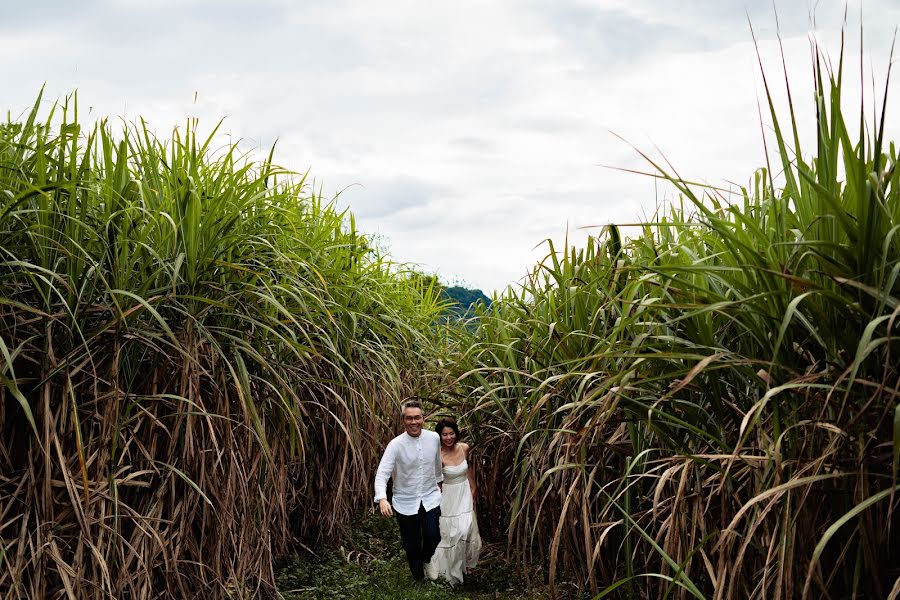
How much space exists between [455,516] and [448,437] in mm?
612

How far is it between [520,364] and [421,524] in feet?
5.22

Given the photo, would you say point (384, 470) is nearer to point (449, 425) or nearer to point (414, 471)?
point (414, 471)

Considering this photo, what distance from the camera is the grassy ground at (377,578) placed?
571 centimetres

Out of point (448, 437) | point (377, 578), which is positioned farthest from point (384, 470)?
point (377, 578)

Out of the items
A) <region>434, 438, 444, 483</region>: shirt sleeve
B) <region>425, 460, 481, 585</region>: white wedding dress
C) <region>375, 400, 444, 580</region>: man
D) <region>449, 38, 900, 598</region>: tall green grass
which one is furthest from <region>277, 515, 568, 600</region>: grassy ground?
<region>449, 38, 900, 598</region>: tall green grass

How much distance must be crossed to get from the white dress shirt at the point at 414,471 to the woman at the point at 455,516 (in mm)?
119

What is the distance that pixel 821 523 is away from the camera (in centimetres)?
262

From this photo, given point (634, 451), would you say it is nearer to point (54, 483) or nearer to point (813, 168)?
point (813, 168)

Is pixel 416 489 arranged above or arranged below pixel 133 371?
below

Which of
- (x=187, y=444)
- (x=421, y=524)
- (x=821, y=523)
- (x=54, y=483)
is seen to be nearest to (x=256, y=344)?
(x=187, y=444)

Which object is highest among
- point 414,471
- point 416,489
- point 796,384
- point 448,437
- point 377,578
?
point 796,384

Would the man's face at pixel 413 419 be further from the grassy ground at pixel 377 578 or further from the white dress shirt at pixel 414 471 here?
the grassy ground at pixel 377 578

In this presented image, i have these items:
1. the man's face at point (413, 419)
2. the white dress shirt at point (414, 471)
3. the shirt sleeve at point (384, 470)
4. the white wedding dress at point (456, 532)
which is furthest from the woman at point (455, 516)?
the shirt sleeve at point (384, 470)

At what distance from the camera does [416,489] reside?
6352mm
